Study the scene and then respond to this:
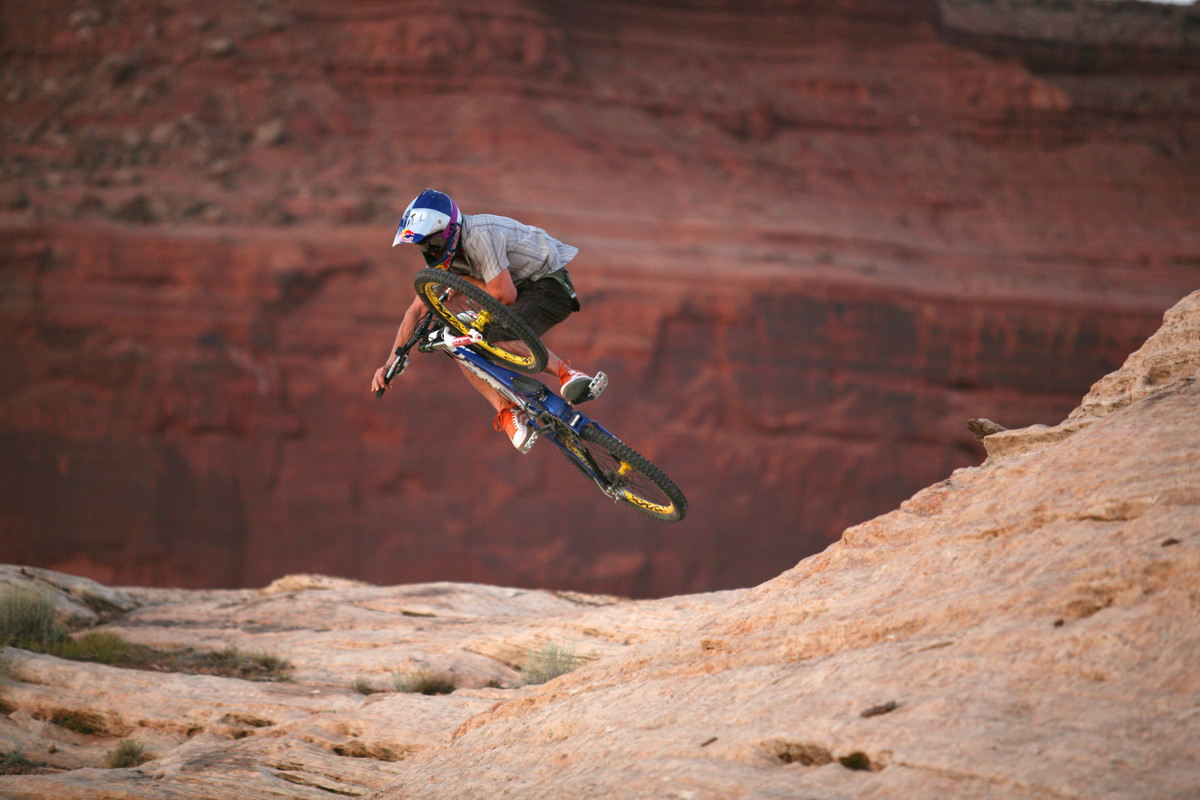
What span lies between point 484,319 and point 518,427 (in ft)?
2.72

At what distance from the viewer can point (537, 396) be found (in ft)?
25.1

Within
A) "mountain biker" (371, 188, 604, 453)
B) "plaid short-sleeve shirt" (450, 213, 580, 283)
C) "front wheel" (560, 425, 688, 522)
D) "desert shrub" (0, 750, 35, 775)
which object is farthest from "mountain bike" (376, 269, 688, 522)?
"desert shrub" (0, 750, 35, 775)

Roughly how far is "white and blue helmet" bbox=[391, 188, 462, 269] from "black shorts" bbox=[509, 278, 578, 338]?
62 centimetres

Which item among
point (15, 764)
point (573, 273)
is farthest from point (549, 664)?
point (573, 273)

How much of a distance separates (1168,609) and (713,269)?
2070 cm

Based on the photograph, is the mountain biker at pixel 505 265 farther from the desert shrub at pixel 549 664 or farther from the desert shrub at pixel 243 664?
the desert shrub at pixel 243 664

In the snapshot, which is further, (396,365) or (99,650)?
(99,650)

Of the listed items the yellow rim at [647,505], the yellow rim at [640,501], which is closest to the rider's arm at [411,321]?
the yellow rim at [640,501]

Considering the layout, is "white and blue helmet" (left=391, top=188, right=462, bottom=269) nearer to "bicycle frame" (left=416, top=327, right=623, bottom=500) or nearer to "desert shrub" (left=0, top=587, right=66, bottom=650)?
"bicycle frame" (left=416, top=327, right=623, bottom=500)

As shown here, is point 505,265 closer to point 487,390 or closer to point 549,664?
point 487,390

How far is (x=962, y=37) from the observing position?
3108 centimetres

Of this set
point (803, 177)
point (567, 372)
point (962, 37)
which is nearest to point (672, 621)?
point (567, 372)

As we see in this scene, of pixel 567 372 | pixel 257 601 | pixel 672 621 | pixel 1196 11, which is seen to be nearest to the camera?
pixel 567 372

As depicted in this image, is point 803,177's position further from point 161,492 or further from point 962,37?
point 161,492
